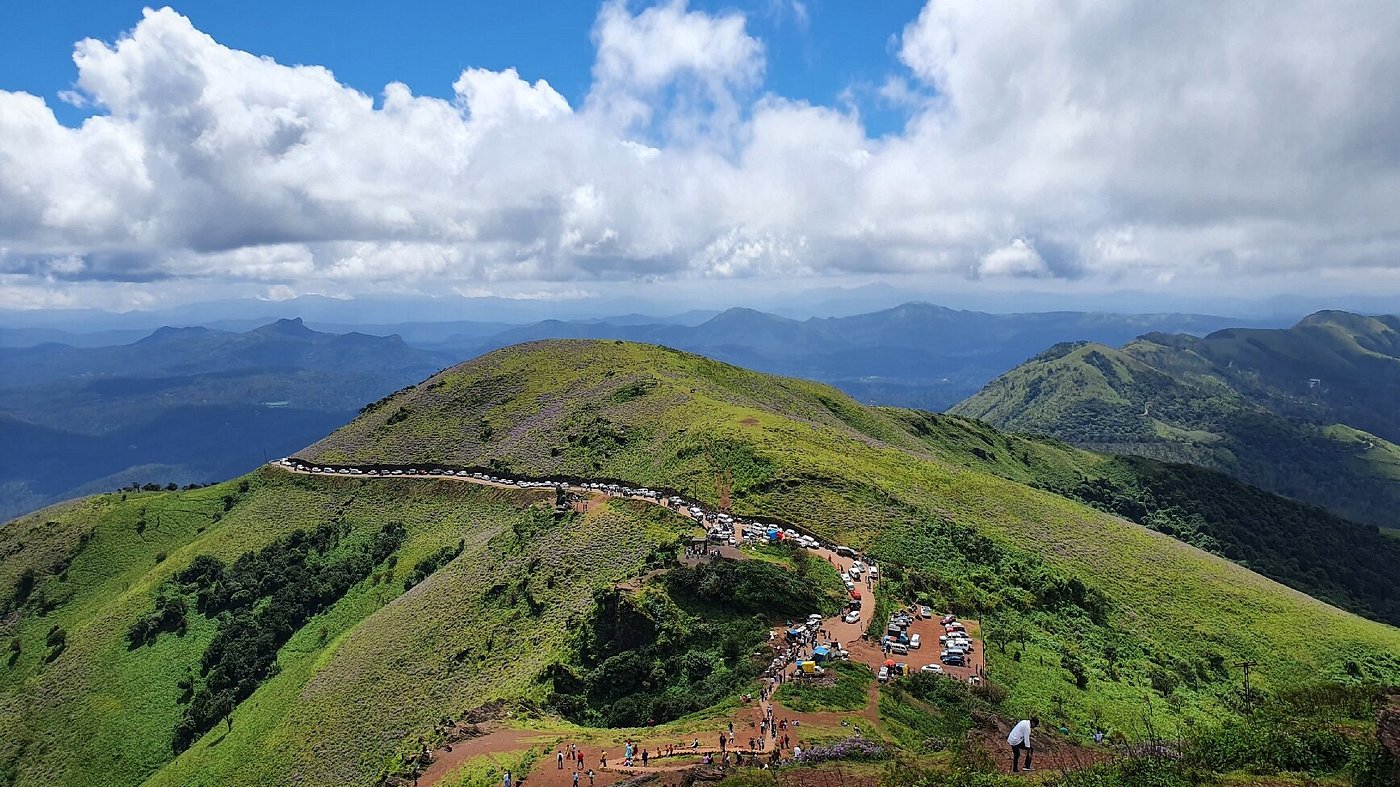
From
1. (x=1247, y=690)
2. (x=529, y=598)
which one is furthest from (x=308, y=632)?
(x=1247, y=690)

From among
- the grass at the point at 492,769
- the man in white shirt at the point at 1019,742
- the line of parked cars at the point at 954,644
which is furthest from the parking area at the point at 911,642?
the grass at the point at 492,769

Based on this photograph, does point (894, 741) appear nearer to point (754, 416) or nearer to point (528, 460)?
point (754, 416)

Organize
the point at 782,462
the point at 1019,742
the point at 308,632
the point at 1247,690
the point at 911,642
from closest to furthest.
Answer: the point at 1019,742 → the point at 911,642 → the point at 1247,690 → the point at 782,462 → the point at 308,632

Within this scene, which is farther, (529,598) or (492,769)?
(529,598)

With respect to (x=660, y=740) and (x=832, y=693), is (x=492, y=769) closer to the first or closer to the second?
(x=660, y=740)

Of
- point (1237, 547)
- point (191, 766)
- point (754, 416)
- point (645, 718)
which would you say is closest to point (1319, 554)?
point (1237, 547)

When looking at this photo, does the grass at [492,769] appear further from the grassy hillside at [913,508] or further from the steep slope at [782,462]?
the steep slope at [782,462]
